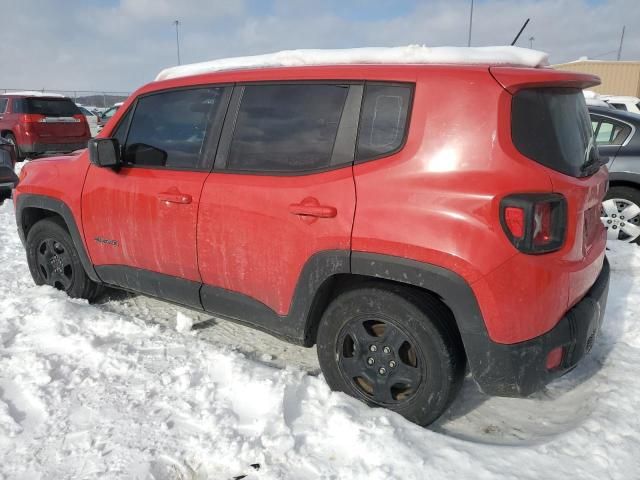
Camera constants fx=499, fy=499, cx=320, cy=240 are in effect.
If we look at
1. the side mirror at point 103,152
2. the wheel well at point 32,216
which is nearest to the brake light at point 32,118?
the wheel well at point 32,216

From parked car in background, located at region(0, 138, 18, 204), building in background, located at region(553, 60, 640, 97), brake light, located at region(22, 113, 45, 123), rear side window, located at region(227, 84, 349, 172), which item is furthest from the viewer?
building in background, located at region(553, 60, 640, 97)

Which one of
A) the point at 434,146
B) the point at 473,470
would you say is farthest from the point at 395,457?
the point at 434,146

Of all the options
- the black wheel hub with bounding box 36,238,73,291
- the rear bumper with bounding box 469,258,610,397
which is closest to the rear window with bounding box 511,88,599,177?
the rear bumper with bounding box 469,258,610,397

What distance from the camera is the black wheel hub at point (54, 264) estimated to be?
159 inches

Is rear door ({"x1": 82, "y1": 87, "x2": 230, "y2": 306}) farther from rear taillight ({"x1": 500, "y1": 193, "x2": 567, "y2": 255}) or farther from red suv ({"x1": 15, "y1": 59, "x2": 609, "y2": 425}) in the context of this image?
rear taillight ({"x1": 500, "y1": 193, "x2": 567, "y2": 255})

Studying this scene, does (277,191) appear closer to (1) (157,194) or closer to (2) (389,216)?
(2) (389,216)

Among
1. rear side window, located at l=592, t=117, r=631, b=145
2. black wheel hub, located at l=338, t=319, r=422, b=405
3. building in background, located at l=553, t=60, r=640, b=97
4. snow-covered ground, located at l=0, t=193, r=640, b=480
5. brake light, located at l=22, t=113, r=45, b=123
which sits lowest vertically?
snow-covered ground, located at l=0, t=193, r=640, b=480

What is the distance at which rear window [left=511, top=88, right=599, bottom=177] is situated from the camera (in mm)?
2174

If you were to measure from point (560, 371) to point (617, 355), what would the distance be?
114 centimetres

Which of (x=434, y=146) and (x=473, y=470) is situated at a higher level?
(x=434, y=146)

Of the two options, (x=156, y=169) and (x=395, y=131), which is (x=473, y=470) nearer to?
(x=395, y=131)

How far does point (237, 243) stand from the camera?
9.28ft

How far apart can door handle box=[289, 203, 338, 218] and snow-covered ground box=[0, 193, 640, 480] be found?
950 mm

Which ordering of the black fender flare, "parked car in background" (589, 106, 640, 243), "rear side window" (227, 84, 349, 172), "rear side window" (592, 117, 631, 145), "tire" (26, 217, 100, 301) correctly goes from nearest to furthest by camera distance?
"rear side window" (227, 84, 349, 172)
the black fender flare
"tire" (26, 217, 100, 301)
"parked car in background" (589, 106, 640, 243)
"rear side window" (592, 117, 631, 145)
